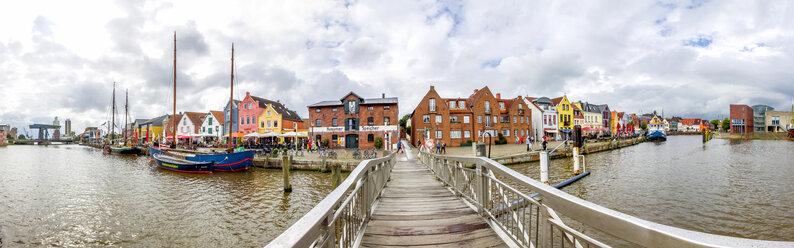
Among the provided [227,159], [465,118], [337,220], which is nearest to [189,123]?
[227,159]

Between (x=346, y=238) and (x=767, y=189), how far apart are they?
18.3m

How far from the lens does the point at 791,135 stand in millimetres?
54688

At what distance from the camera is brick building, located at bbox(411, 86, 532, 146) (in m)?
36.8

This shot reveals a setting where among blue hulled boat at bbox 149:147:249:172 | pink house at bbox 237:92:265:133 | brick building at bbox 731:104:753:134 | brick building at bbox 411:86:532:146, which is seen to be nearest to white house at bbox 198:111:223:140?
pink house at bbox 237:92:265:133

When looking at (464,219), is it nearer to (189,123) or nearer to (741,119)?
(189,123)

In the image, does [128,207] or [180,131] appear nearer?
[128,207]

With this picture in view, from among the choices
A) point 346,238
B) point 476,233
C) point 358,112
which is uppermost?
point 358,112

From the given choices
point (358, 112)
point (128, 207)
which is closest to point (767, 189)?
point (128, 207)

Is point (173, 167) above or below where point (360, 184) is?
below

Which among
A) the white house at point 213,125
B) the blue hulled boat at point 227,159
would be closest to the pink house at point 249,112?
the white house at point 213,125

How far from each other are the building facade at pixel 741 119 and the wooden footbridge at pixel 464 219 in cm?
10311

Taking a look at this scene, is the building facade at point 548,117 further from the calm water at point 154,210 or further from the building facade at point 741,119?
the building facade at point 741,119

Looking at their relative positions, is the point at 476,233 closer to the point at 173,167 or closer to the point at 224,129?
the point at 173,167

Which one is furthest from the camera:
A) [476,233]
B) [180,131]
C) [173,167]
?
[180,131]
